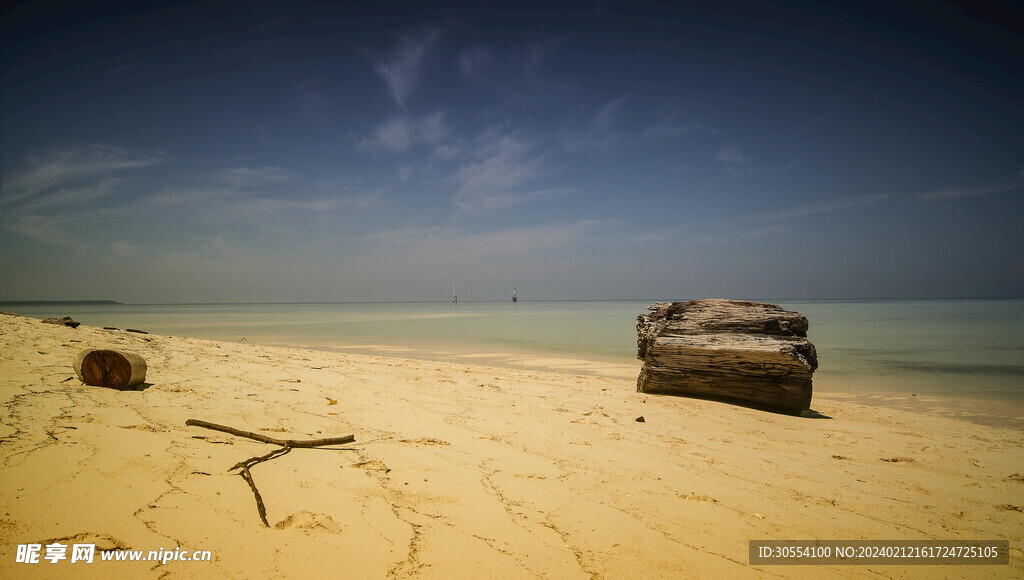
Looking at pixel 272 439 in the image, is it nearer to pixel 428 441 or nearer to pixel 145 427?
pixel 145 427

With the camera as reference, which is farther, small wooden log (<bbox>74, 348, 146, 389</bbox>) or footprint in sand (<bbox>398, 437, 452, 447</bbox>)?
small wooden log (<bbox>74, 348, 146, 389</bbox>)

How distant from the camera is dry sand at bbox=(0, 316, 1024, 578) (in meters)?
1.93

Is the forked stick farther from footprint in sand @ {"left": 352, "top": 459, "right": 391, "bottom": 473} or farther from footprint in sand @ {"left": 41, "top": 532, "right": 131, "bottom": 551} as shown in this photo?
footprint in sand @ {"left": 41, "top": 532, "right": 131, "bottom": 551}

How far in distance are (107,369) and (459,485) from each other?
4.08 m

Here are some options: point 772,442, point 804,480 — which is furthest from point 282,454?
point 772,442

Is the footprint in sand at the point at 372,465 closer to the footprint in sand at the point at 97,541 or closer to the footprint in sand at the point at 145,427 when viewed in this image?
the footprint in sand at the point at 97,541

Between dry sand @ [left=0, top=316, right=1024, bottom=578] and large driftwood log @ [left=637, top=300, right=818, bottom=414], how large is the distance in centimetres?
69

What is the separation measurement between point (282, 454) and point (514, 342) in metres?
13.7

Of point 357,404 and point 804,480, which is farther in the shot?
point 357,404

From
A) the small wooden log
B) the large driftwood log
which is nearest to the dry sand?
the small wooden log

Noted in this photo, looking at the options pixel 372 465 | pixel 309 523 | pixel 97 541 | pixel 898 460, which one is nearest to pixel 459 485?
pixel 372 465

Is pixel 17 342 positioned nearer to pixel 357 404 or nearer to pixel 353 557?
pixel 357 404

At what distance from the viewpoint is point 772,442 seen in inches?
170

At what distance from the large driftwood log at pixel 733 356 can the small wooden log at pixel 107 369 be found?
21.1ft
